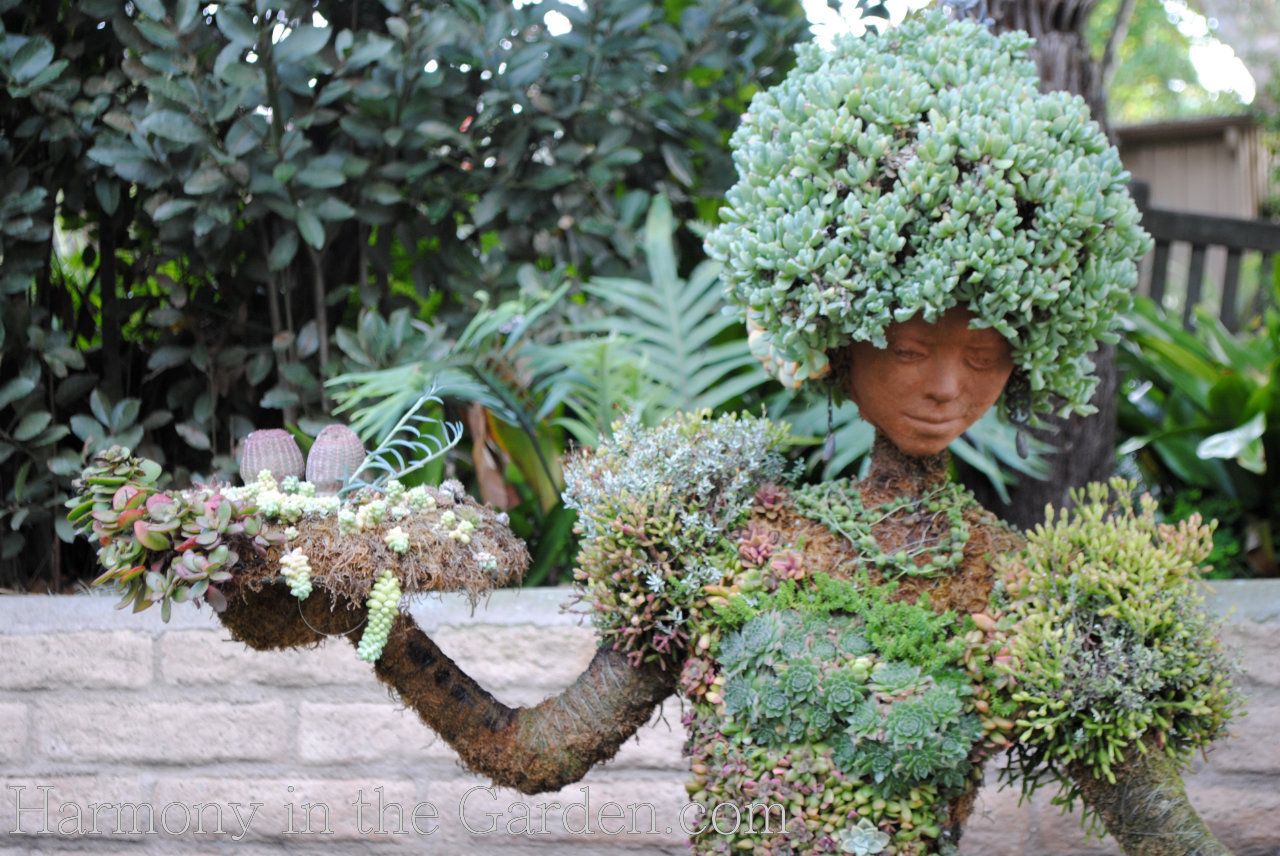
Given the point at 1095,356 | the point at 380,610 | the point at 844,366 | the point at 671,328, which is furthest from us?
the point at 1095,356

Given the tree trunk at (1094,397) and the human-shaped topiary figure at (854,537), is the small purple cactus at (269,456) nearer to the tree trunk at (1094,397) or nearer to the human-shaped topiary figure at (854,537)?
the human-shaped topiary figure at (854,537)

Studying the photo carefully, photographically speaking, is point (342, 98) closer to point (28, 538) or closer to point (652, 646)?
point (28, 538)

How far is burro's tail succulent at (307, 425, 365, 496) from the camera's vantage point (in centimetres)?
133

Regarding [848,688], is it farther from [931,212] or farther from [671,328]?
[671,328]

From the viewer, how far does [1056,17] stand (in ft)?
8.11

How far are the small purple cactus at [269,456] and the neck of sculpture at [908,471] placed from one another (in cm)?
84

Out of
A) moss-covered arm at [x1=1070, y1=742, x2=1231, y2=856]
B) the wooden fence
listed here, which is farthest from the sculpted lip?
the wooden fence

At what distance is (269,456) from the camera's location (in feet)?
4.32

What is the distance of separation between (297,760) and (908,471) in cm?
163

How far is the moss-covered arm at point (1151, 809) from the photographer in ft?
3.90

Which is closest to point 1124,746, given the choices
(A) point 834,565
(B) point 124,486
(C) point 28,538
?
(A) point 834,565

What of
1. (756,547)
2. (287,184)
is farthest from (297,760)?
(756,547)

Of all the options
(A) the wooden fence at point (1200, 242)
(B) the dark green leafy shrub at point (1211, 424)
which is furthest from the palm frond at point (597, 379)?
(A) the wooden fence at point (1200, 242)

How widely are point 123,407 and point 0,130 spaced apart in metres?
0.73
